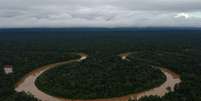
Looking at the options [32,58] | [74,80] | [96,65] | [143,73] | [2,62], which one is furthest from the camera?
[32,58]

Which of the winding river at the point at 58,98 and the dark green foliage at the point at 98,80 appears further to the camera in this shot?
the dark green foliage at the point at 98,80

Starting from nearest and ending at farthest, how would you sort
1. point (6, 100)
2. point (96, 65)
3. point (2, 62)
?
point (6, 100), point (96, 65), point (2, 62)

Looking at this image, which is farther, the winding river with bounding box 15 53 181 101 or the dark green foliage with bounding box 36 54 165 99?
the dark green foliage with bounding box 36 54 165 99

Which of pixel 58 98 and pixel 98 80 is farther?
pixel 98 80

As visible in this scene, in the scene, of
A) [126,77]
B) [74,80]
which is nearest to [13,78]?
[74,80]

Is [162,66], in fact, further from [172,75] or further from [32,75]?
[32,75]

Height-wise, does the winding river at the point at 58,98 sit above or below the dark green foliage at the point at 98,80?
below

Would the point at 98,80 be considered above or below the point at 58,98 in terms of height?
above

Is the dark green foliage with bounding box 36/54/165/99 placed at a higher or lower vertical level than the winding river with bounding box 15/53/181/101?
higher

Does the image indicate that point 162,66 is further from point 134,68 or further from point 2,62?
point 2,62

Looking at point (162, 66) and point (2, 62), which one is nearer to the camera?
point (162, 66)
